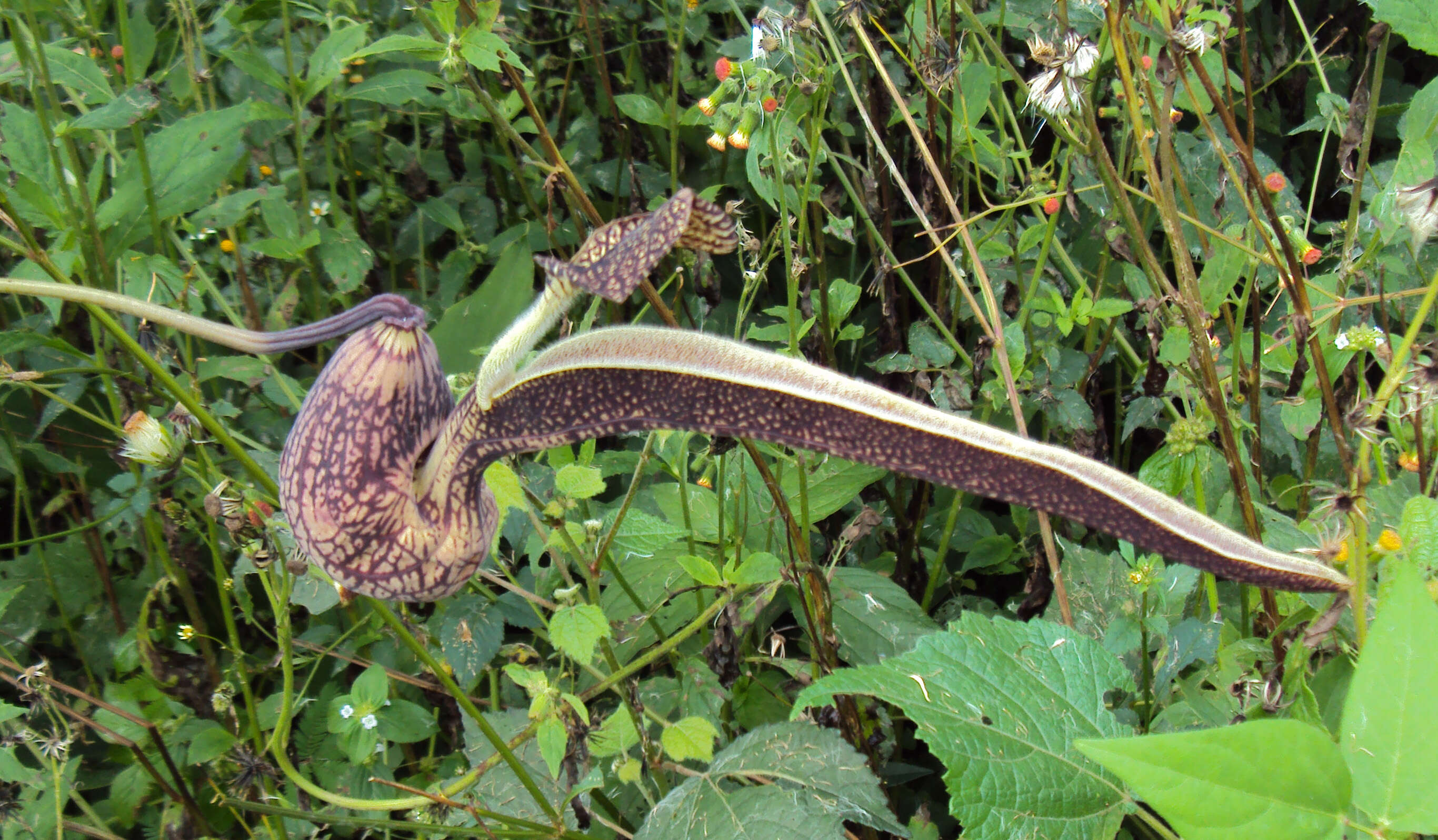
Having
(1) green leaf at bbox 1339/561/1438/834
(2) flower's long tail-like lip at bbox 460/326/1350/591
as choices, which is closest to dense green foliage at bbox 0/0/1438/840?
(1) green leaf at bbox 1339/561/1438/834

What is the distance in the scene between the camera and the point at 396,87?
185cm

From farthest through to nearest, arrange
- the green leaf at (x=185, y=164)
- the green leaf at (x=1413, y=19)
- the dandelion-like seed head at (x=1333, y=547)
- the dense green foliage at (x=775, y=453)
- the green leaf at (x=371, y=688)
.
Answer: the green leaf at (x=185, y=164), the green leaf at (x=371, y=688), the green leaf at (x=1413, y=19), the dense green foliage at (x=775, y=453), the dandelion-like seed head at (x=1333, y=547)

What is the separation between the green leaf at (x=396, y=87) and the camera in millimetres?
1829

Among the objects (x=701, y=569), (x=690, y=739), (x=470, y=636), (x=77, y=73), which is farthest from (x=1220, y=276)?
(x=77, y=73)

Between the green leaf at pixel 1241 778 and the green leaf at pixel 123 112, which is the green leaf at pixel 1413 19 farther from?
the green leaf at pixel 123 112

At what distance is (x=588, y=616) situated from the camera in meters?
1.11

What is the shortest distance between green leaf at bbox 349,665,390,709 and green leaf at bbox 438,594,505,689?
123mm

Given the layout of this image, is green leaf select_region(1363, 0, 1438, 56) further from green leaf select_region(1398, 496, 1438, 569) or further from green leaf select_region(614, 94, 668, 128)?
green leaf select_region(614, 94, 668, 128)

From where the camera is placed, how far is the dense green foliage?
0.99 metres

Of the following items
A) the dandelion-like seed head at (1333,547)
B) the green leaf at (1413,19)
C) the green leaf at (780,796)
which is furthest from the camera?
the green leaf at (1413,19)

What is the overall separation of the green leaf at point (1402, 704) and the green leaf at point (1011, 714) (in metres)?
0.32

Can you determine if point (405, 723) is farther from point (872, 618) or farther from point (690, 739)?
point (872, 618)

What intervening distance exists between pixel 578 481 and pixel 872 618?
20.4 inches

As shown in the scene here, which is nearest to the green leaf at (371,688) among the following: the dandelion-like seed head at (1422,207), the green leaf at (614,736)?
the green leaf at (614,736)
